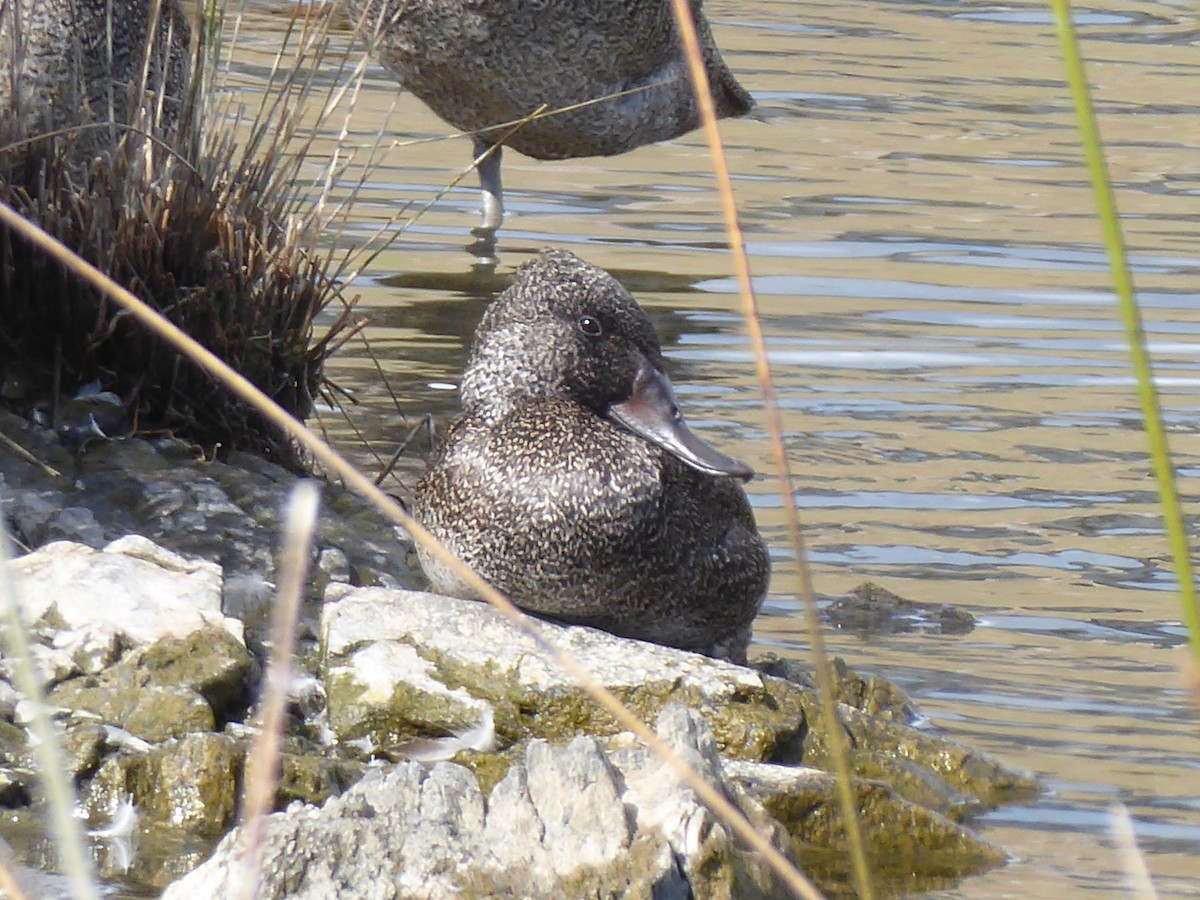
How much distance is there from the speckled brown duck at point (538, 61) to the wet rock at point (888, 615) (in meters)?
3.01

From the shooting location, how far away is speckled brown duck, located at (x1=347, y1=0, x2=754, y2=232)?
770cm

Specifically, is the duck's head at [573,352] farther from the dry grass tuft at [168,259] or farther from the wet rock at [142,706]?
the wet rock at [142,706]

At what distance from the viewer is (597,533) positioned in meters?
4.11

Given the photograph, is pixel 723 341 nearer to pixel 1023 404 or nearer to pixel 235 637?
pixel 1023 404

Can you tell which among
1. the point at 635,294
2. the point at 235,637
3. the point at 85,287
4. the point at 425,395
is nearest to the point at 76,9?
the point at 85,287

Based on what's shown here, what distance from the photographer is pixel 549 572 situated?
4.12 m

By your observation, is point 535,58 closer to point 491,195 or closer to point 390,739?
point 491,195

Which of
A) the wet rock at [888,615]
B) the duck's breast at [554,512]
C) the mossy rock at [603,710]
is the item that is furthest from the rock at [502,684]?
the wet rock at [888,615]

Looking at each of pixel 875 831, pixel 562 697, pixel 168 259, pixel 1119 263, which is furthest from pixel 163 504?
pixel 1119 263

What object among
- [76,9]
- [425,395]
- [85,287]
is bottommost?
[425,395]

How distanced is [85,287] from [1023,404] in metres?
3.13

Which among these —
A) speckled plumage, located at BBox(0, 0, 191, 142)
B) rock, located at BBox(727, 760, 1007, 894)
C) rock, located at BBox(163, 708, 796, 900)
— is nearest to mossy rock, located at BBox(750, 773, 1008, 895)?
rock, located at BBox(727, 760, 1007, 894)

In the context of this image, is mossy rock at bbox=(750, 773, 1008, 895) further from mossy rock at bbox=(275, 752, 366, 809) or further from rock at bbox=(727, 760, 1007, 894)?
mossy rock at bbox=(275, 752, 366, 809)

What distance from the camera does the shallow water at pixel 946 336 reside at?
171 inches
